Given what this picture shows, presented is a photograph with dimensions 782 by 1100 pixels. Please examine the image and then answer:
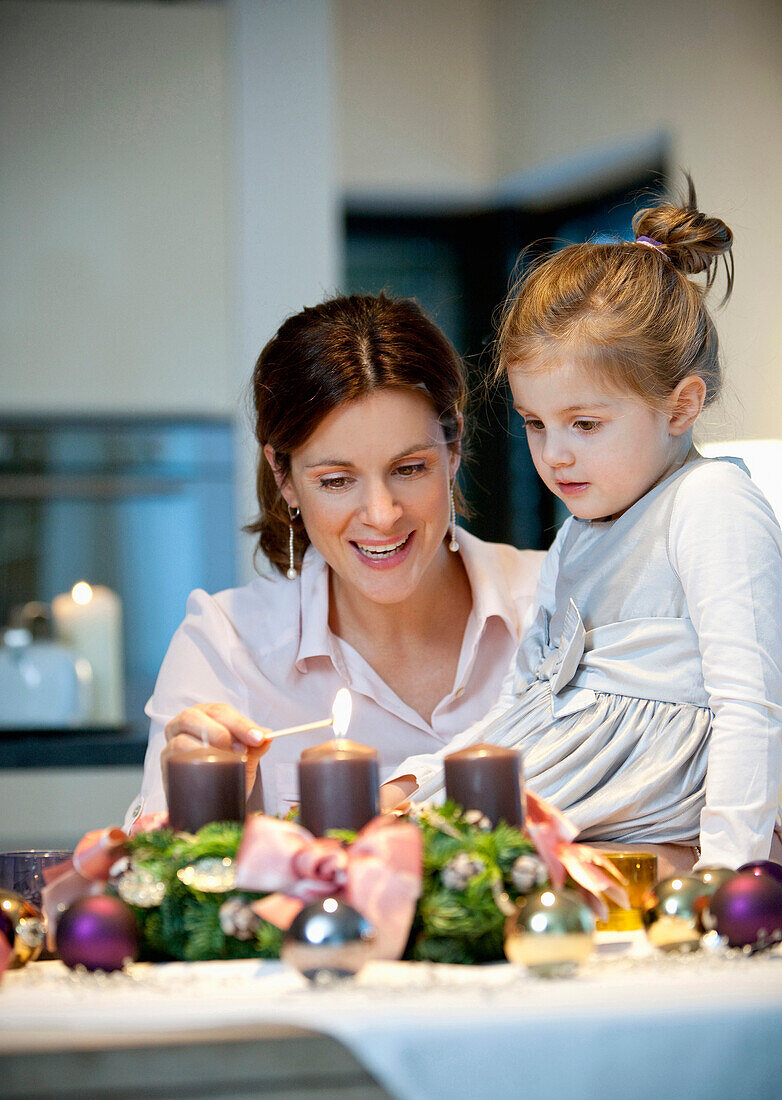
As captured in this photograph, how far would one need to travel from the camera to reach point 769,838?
1.09 m

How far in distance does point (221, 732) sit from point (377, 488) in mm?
523

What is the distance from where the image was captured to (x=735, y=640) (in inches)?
44.8

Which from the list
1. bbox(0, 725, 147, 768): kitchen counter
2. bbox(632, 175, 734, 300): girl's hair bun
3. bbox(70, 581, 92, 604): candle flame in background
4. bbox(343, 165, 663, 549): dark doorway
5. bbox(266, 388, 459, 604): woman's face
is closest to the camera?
bbox(632, 175, 734, 300): girl's hair bun

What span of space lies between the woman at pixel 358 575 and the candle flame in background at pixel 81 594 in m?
1.50

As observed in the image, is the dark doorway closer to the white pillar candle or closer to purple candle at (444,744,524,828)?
the white pillar candle

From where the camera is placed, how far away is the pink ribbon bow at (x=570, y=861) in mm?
870

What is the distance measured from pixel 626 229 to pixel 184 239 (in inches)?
51.5

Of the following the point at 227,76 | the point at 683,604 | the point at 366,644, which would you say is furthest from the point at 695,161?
the point at 683,604

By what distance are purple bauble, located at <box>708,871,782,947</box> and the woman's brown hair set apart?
972 millimetres

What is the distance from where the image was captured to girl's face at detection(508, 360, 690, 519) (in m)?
1.36

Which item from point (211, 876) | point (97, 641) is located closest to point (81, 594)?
point (97, 641)

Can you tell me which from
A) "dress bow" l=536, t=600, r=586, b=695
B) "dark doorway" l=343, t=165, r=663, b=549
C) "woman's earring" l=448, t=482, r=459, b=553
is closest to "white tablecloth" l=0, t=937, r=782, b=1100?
"dress bow" l=536, t=600, r=586, b=695

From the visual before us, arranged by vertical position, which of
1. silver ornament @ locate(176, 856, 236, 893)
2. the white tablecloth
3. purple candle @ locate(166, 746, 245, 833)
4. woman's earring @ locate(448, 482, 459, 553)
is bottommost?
the white tablecloth

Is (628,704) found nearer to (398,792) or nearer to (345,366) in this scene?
(398,792)
